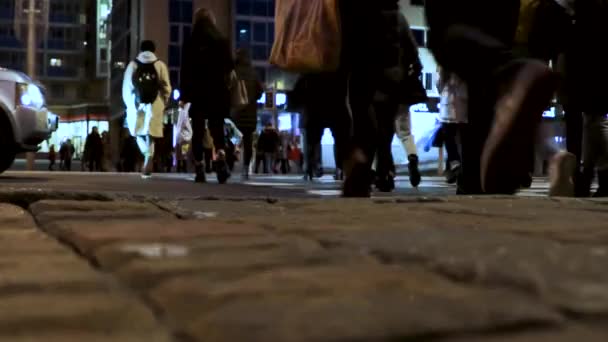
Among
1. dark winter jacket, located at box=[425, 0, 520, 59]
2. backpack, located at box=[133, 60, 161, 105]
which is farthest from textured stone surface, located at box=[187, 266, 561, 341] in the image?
backpack, located at box=[133, 60, 161, 105]

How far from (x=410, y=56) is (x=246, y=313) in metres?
7.81

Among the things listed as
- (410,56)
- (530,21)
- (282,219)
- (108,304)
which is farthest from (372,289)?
(410,56)

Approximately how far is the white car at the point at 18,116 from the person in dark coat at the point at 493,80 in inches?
260

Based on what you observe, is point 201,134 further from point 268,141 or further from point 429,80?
point 429,80

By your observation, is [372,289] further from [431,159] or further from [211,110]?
[431,159]

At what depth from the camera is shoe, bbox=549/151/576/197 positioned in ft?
17.3

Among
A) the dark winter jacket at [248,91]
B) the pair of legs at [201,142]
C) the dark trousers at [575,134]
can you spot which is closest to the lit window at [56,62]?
the dark winter jacket at [248,91]

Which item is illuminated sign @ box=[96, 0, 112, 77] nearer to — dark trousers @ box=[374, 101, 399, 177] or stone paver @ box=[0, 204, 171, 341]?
dark trousers @ box=[374, 101, 399, 177]

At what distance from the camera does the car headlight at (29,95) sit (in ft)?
32.5

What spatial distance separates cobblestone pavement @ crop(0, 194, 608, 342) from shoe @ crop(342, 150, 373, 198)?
175cm

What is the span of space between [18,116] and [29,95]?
292 mm

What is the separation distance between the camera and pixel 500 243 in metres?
2.05

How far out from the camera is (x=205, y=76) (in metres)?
9.91

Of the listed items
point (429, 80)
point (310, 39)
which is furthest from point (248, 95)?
point (429, 80)
